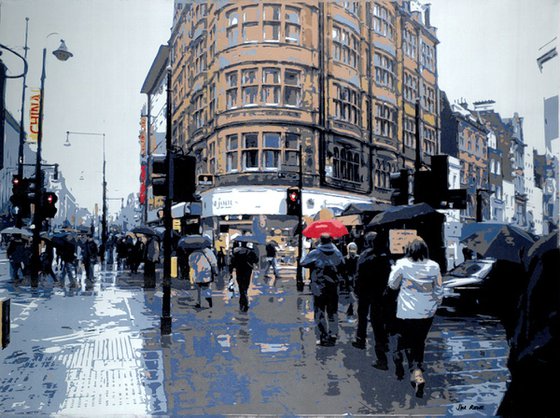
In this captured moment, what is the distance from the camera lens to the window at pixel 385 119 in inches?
301

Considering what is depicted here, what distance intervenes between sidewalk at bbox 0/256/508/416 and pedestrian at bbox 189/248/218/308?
1.91ft

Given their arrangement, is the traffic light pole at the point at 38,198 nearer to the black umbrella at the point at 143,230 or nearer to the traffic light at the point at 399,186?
the black umbrella at the point at 143,230

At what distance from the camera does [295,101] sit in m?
8.14

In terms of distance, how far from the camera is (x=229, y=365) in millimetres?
6195

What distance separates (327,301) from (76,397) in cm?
340

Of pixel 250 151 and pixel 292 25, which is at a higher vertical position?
pixel 292 25

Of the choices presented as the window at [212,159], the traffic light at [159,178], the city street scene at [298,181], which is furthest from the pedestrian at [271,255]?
the traffic light at [159,178]

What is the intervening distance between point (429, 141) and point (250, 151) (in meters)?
2.66

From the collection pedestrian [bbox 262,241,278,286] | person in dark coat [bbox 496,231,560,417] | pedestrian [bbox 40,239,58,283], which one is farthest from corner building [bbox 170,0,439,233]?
pedestrian [bbox 40,239,58,283]

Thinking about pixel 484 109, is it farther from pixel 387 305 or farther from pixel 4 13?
pixel 4 13

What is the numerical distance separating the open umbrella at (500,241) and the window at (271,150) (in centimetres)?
327

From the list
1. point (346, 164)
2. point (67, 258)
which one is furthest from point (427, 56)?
point (67, 258)

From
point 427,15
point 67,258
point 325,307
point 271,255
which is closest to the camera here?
point 427,15

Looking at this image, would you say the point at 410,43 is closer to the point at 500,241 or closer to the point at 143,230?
the point at 500,241
